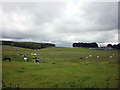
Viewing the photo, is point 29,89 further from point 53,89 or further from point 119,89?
point 119,89

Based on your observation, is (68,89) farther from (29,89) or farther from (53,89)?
(29,89)

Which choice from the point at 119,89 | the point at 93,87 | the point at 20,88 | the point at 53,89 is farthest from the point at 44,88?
the point at 119,89

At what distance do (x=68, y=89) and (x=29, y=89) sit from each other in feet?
13.8

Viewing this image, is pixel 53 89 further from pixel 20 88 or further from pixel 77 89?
pixel 20 88

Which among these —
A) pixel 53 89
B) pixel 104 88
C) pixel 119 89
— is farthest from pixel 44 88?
pixel 119 89

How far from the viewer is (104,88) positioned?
1070 centimetres

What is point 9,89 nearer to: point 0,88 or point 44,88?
point 0,88

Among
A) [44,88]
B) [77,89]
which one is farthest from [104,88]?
[44,88]

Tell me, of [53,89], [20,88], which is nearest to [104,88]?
[53,89]

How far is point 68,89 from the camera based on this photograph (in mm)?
10570

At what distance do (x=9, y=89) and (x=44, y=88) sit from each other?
3675mm

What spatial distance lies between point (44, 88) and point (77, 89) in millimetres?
3618

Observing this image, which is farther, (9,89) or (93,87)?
(93,87)

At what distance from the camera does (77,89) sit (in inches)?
415
